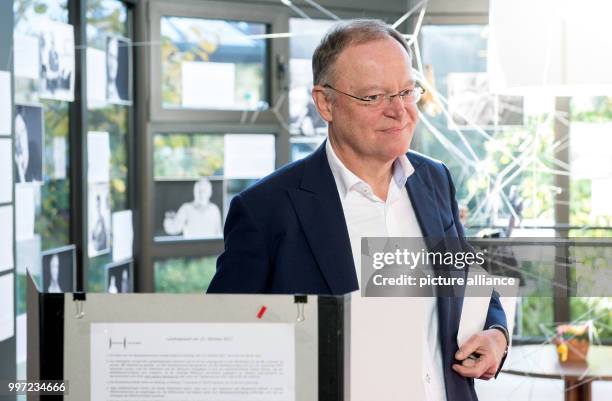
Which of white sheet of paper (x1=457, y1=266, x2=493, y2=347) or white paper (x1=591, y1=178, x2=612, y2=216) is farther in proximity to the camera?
white paper (x1=591, y1=178, x2=612, y2=216)

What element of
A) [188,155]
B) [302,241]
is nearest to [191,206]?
[188,155]

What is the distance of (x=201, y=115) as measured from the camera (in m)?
3.09

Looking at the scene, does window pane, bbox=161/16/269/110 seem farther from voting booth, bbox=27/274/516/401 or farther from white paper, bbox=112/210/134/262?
voting booth, bbox=27/274/516/401

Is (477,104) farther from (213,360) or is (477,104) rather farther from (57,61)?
(213,360)

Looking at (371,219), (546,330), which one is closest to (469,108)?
(546,330)

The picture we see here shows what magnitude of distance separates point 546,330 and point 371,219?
4.15 ft

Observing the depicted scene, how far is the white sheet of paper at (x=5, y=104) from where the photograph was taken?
2.85 meters

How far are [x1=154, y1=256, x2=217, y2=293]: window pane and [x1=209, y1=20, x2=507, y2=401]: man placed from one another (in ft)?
4.31

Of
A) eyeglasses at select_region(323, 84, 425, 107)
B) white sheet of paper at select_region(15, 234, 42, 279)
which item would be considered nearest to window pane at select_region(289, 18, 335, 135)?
white sheet of paper at select_region(15, 234, 42, 279)

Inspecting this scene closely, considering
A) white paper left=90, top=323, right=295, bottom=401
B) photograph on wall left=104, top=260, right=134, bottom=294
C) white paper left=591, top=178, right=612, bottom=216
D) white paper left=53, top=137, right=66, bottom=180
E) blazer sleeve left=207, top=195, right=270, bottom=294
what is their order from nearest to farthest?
white paper left=90, top=323, right=295, bottom=401, blazer sleeve left=207, top=195, right=270, bottom=294, white paper left=591, top=178, right=612, bottom=216, white paper left=53, top=137, right=66, bottom=180, photograph on wall left=104, top=260, right=134, bottom=294

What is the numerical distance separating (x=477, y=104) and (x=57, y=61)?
143 centimetres

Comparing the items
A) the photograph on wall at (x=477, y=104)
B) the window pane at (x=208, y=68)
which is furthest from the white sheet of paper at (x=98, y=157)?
the photograph on wall at (x=477, y=104)

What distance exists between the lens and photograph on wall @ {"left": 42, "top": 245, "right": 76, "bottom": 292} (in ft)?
10.1

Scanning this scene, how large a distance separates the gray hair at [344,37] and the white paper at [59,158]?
156cm
